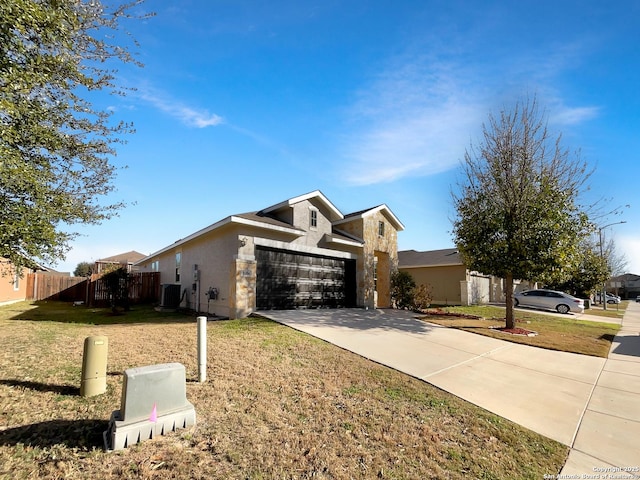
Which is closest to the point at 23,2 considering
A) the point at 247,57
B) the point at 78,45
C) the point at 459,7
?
the point at 78,45

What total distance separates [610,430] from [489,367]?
2582 millimetres

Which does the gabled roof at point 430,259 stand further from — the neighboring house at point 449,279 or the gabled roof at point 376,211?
the gabled roof at point 376,211

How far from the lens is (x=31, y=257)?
19.3 ft

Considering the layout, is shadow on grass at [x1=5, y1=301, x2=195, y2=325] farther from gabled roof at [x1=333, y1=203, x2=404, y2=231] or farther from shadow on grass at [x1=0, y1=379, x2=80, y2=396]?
gabled roof at [x1=333, y1=203, x2=404, y2=231]

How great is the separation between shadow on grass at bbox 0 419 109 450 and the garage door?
8313 millimetres

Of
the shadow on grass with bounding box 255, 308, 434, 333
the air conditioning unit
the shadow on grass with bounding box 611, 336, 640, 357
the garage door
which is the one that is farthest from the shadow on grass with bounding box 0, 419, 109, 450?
the shadow on grass with bounding box 611, 336, 640, 357

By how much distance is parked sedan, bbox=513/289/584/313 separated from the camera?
854 inches

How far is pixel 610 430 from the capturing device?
4.31 metres

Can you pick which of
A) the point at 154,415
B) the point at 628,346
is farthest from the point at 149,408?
the point at 628,346

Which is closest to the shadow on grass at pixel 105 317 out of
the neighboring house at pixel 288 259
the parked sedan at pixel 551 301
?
the neighboring house at pixel 288 259

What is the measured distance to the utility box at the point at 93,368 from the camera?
14.7ft

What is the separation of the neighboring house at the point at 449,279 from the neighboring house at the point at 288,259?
8.75 meters

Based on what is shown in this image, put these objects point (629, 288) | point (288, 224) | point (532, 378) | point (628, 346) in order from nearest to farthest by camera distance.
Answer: point (532, 378) → point (628, 346) → point (288, 224) → point (629, 288)

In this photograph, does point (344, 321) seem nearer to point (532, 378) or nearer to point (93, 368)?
point (532, 378)
